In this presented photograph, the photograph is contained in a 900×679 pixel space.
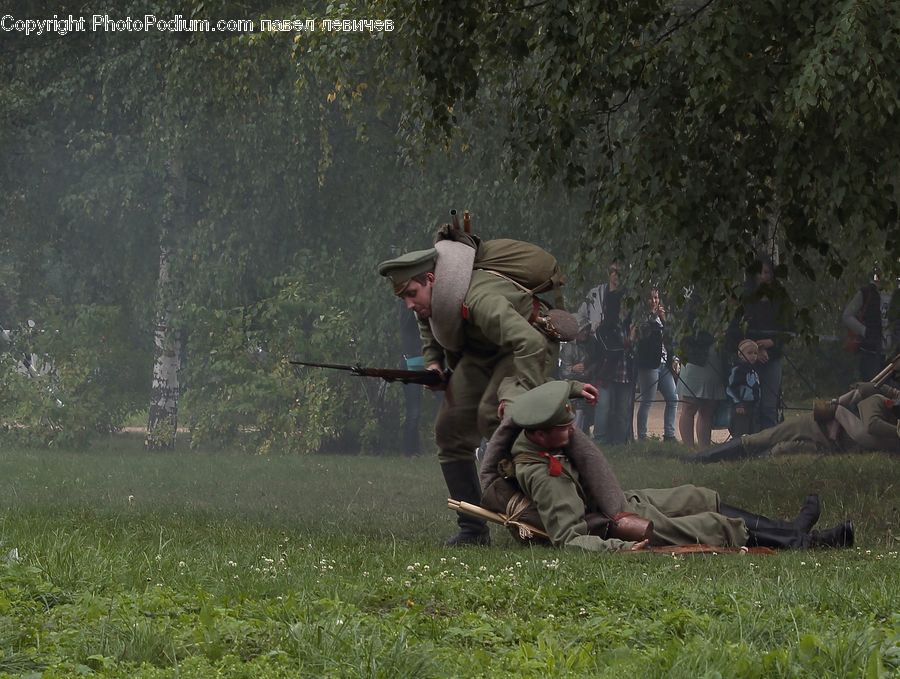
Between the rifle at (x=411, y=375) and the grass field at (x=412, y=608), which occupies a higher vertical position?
the rifle at (x=411, y=375)

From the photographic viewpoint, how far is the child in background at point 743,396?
18.7m

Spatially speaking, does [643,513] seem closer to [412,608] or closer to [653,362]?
[412,608]

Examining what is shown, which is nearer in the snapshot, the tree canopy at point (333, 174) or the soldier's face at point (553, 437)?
the soldier's face at point (553, 437)

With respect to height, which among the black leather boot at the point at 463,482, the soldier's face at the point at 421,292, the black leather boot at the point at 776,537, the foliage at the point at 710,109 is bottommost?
the black leather boot at the point at 776,537

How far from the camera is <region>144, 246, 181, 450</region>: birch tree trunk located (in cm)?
2252

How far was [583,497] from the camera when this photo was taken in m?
8.52

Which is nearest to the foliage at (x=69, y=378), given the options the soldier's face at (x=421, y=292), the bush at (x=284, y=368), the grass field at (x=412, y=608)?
the bush at (x=284, y=368)

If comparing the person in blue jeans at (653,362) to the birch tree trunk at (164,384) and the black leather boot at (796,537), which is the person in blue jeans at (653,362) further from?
the black leather boot at (796,537)

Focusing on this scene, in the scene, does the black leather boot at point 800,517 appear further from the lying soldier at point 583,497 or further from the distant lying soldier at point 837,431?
the distant lying soldier at point 837,431

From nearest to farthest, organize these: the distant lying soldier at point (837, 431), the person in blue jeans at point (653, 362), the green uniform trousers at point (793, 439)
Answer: the distant lying soldier at point (837, 431) < the green uniform trousers at point (793, 439) < the person in blue jeans at point (653, 362)

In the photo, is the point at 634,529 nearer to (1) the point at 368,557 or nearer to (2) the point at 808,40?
(1) the point at 368,557

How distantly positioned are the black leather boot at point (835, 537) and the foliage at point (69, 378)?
16209mm

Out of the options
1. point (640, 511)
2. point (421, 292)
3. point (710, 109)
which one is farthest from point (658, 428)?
point (640, 511)

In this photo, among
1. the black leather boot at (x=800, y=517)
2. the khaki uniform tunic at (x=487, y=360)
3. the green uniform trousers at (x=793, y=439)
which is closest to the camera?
the khaki uniform tunic at (x=487, y=360)
